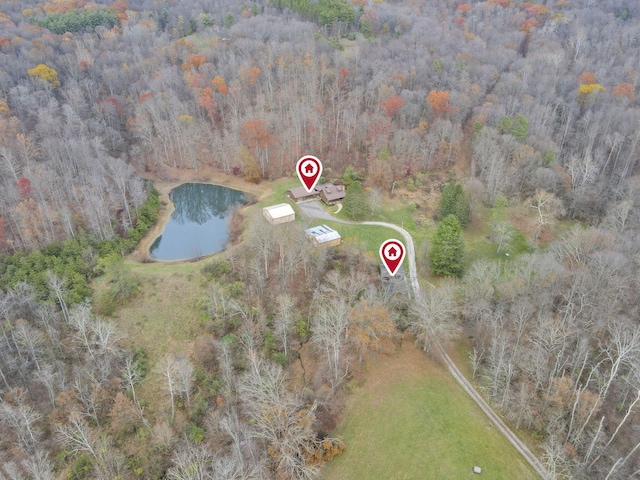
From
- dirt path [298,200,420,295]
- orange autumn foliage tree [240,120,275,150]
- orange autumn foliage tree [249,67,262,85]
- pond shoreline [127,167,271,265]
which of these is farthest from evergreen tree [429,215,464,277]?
orange autumn foliage tree [249,67,262,85]

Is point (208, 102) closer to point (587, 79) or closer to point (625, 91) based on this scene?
point (587, 79)

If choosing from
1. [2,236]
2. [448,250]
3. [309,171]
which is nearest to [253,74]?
[309,171]

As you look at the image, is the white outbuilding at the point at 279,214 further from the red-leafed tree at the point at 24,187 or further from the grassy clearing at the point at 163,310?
the red-leafed tree at the point at 24,187

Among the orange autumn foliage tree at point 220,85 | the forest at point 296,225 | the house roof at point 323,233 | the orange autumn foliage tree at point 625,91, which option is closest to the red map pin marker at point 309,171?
the forest at point 296,225

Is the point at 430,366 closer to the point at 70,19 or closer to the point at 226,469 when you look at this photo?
the point at 226,469

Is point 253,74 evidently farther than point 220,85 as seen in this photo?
Yes

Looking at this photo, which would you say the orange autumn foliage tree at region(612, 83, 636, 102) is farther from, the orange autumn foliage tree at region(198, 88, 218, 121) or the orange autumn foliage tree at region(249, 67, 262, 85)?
the orange autumn foliage tree at region(198, 88, 218, 121)

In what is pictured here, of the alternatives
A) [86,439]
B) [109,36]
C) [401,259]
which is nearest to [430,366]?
[401,259]
